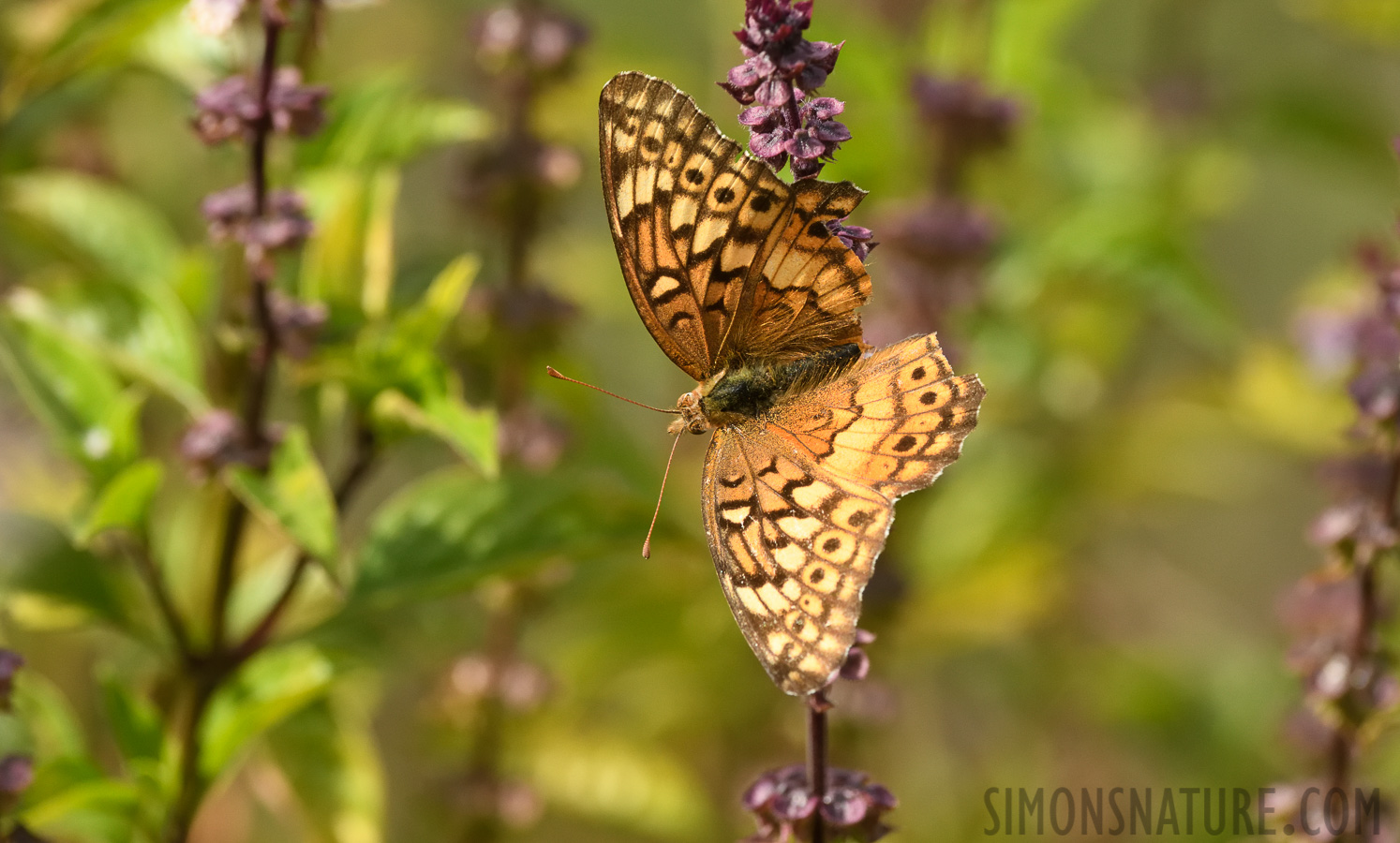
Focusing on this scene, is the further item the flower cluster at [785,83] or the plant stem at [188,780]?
the plant stem at [188,780]

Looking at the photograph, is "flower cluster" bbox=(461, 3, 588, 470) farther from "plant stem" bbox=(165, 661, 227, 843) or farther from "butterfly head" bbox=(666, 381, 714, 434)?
"plant stem" bbox=(165, 661, 227, 843)

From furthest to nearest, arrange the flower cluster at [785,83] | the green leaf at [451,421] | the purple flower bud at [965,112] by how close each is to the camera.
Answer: the purple flower bud at [965,112] < the green leaf at [451,421] < the flower cluster at [785,83]

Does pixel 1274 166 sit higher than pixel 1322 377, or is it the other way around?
pixel 1274 166

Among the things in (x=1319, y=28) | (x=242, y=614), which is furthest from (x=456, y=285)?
(x=1319, y=28)

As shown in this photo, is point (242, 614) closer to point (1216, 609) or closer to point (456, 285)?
point (456, 285)

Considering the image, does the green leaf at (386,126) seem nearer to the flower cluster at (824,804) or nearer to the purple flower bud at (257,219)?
the purple flower bud at (257,219)

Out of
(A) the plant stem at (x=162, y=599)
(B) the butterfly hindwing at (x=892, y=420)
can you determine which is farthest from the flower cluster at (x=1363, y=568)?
(A) the plant stem at (x=162, y=599)

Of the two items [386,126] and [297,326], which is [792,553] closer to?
[297,326]
